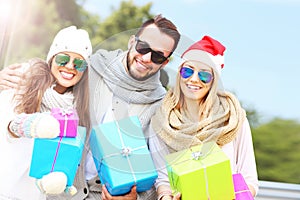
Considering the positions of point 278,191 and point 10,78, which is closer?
point 10,78

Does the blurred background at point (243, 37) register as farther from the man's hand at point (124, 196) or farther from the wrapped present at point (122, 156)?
the man's hand at point (124, 196)

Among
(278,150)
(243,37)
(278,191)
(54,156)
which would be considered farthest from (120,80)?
(278,150)

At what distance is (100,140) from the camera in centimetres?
156

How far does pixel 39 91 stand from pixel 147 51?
0.44m

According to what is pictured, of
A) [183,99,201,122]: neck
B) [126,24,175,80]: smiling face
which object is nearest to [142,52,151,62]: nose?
[126,24,175,80]: smiling face

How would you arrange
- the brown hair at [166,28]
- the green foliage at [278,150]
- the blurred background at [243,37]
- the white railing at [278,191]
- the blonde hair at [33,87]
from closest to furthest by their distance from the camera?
the brown hair at [166,28], the blonde hair at [33,87], the blurred background at [243,37], the white railing at [278,191], the green foliage at [278,150]

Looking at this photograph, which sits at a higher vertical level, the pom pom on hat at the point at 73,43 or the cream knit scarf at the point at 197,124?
the pom pom on hat at the point at 73,43

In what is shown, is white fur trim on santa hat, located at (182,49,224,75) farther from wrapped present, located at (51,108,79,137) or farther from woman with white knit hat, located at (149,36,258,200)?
wrapped present, located at (51,108,79,137)

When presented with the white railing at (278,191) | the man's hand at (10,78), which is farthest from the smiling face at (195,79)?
the white railing at (278,191)

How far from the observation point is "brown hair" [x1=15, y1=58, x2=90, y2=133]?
167 centimetres

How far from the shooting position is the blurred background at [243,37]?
2340 millimetres

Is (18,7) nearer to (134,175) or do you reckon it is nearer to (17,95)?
(17,95)

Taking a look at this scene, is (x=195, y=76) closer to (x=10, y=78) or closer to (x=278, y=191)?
(x=10, y=78)

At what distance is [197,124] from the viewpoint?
163 centimetres
